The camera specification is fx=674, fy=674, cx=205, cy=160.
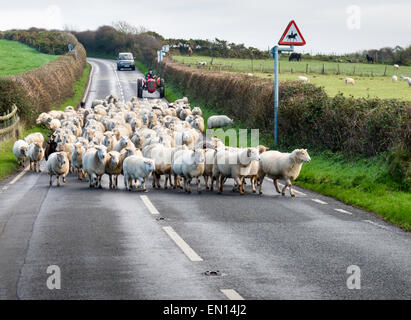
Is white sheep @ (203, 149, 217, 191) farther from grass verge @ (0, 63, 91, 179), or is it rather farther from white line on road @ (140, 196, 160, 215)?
grass verge @ (0, 63, 91, 179)

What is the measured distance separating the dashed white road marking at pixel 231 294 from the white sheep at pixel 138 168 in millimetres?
9749

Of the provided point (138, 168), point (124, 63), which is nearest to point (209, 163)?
point (138, 168)

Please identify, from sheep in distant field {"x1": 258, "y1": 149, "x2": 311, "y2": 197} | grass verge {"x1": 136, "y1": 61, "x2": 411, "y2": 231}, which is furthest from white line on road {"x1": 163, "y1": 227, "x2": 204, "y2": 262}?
sheep in distant field {"x1": 258, "y1": 149, "x2": 311, "y2": 197}

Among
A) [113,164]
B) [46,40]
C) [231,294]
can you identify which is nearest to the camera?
[231,294]

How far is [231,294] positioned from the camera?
7.60 meters

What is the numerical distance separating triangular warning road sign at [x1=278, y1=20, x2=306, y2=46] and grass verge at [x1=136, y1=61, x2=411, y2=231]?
12.5 ft

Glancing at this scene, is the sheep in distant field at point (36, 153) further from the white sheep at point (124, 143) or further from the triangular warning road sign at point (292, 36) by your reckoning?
the triangular warning road sign at point (292, 36)

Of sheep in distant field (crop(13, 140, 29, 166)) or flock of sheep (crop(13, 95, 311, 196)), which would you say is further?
sheep in distant field (crop(13, 140, 29, 166))

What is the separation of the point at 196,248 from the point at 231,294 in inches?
103

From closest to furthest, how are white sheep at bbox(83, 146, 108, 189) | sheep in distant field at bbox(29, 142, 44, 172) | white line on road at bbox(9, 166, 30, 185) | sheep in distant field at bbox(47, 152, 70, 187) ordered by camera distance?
white sheep at bbox(83, 146, 108, 189), sheep in distant field at bbox(47, 152, 70, 187), white line on road at bbox(9, 166, 30, 185), sheep in distant field at bbox(29, 142, 44, 172)

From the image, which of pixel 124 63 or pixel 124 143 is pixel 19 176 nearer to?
pixel 124 143

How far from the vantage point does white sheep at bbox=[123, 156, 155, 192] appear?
57.0ft

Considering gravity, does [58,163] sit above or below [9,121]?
below

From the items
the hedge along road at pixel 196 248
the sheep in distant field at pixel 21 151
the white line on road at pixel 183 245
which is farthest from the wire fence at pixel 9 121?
the white line on road at pixel 183 245
